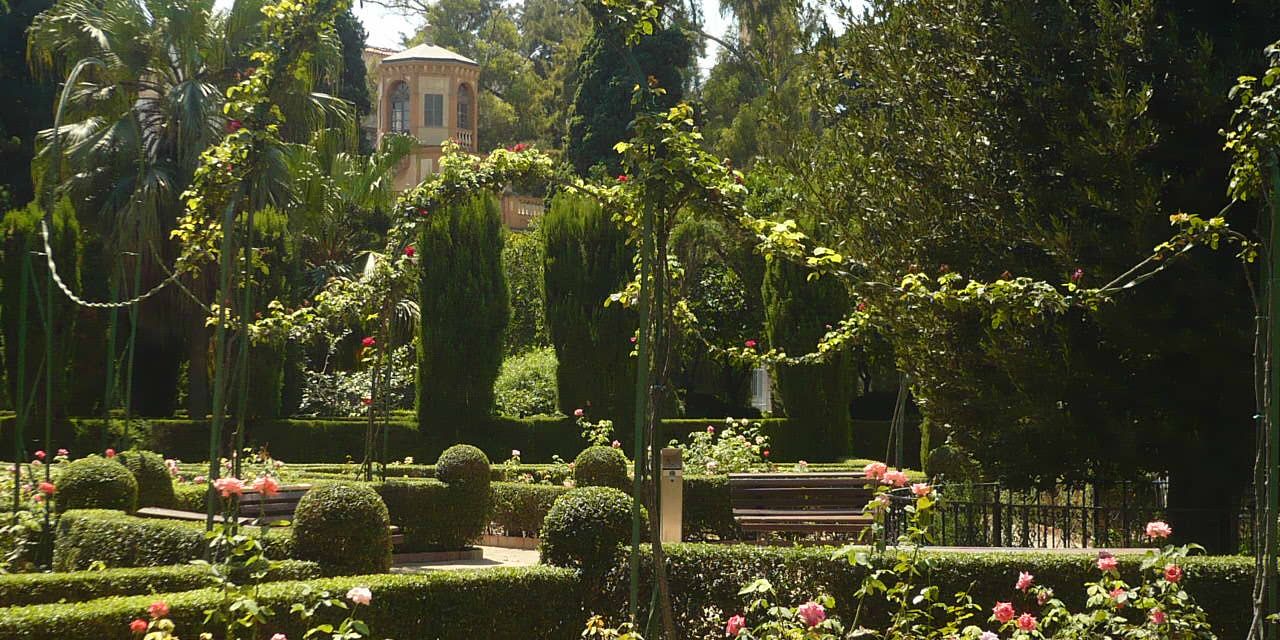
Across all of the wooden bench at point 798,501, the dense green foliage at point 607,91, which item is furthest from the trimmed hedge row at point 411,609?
the dense green foliage at point 607,91

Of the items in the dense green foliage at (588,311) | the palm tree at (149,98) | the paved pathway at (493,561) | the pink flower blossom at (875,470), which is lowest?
the paved pathway at (493,561)

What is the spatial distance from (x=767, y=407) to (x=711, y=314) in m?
3.95

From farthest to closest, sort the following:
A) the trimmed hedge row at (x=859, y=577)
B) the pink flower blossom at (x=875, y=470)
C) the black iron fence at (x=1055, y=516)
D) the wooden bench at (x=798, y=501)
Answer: the wooden bench at (x=798, y=501), the black iron fence at (x=1055, y=516), the trimmed hedge row at (x=859, y=577), the pink flower blossom at (x=875, y=470)

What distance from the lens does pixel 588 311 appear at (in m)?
22.9

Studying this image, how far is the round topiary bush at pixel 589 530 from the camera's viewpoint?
7.31m

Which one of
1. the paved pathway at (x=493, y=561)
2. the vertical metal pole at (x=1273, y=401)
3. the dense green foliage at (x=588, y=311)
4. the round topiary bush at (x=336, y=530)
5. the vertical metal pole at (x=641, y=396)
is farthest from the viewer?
the dense green foliage at (x=588, y=311)

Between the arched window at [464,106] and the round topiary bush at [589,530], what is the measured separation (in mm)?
35596

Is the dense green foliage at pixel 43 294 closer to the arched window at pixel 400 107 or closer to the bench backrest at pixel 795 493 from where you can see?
the bench backrest at pixel 795 493

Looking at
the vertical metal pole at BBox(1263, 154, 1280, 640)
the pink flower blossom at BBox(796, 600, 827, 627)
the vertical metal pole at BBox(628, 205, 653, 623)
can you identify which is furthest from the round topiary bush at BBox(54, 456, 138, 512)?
the vertical metal pole at BBox(1263, 154, 1280, 640)

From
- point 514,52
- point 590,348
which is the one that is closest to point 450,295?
point 590,348

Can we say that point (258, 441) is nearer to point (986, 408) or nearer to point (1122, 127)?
point (986, 408)

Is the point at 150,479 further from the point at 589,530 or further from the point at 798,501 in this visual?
the point at 798,501

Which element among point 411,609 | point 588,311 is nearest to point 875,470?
point 411,609

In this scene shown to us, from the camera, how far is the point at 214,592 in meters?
5.94
